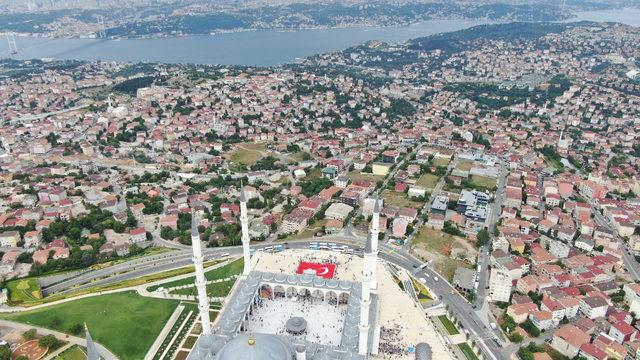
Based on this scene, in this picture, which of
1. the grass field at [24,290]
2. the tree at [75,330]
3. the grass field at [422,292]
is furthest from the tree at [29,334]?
the grass field at [422,292]

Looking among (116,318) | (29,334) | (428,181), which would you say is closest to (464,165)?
(428,181)

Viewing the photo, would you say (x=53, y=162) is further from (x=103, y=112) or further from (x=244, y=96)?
(x=244, y=96)

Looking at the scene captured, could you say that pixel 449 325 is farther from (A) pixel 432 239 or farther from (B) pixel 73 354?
(B) pixel 73 354

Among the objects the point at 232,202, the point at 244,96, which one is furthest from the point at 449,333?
the point at 244,96

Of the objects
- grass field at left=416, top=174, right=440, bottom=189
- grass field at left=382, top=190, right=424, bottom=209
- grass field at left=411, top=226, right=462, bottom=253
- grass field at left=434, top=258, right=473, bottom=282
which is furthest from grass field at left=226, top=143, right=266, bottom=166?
grass field at left=434, top=258, right=473, bottom=282

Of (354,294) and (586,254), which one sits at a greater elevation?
(354,294)

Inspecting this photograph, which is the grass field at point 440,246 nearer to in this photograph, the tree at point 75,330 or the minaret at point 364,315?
the minaret at point 364,315
